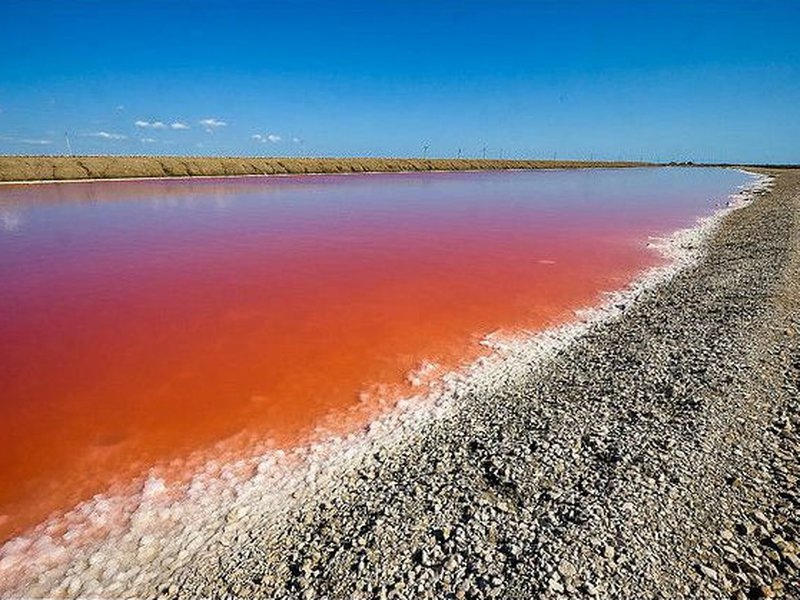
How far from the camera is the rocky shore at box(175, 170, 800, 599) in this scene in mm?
5297

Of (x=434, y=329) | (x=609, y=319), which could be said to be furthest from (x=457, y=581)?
(x=609, y=319)

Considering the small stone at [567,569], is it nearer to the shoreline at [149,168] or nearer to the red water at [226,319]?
the red water at [226,319]

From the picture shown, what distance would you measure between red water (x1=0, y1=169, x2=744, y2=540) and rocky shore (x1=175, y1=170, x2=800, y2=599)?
8.22 ft

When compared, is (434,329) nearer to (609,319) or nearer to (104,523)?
(609,319)

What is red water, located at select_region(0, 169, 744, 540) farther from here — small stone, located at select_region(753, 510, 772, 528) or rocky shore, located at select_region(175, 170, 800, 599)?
small stone, located at select_region(753, 510, 772, 528)

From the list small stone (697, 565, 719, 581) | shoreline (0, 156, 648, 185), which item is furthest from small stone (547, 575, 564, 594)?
shoreline (0, 156, 648, 185)

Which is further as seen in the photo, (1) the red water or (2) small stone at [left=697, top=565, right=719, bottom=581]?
(1) the red water

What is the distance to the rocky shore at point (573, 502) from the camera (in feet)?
17.4

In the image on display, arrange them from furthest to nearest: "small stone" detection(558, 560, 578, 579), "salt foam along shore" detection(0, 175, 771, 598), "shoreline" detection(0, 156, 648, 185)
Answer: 1. "shoreline" detection(0, 156, 648, 185)
2. "salt foam along shore" detection(0, 175, 771, 598)
3. "small stone" detection(558, 560, 578, 579)

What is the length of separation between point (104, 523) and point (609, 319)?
43.7 ft

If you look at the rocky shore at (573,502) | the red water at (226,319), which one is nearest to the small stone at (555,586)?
the rocky shore at (573,502)

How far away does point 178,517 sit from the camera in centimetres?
676

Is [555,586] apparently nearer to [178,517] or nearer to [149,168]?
[178,517]

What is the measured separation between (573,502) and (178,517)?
5639 millimetres
